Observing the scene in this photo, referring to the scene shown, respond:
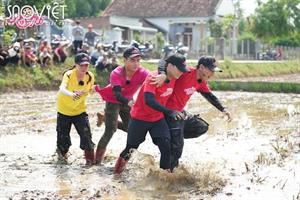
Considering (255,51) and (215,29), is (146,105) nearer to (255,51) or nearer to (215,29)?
(255,51)

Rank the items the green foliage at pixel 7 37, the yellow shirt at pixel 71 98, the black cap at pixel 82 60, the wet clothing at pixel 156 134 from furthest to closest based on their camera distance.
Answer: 1. the green foliage at pixel 7 37
2. the yellow shirt at pixel 71 98
3. the black cap at pixel 82 60
4. the wet clothing at pixel 156 134

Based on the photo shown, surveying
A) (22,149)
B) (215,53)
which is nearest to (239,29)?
(215,53)

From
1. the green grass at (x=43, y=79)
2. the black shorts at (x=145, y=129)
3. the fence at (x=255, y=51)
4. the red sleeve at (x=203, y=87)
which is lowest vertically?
the fence at (x=255, y=51)

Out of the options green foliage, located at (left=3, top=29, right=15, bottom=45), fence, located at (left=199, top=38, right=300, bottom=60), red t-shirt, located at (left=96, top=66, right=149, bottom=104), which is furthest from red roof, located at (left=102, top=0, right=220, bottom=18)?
red t-shirt, located at (left=96, top=66, right=149, bottom=104)

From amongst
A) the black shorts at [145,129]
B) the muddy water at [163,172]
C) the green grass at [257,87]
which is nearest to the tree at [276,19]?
the green grass at [257,87]

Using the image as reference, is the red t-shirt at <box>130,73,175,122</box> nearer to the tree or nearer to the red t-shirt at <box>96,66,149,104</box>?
the red t-shirt at <box>96,66,149,104</box>

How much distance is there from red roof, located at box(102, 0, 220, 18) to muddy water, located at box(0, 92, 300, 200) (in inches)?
1665

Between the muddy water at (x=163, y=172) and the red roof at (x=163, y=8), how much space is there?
1665 inches

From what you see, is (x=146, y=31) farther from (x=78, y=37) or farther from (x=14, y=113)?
(x=14, y=113)

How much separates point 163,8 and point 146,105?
50.3 meters

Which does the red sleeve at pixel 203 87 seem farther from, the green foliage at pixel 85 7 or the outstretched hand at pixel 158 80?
the green foliage at pixel 85 7

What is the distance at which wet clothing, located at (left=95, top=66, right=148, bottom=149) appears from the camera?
282 inches

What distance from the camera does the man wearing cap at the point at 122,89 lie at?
716 cm

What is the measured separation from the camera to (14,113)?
14.0 metres
